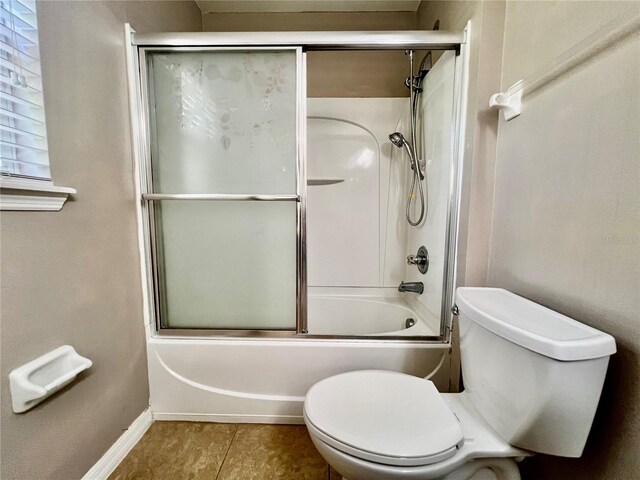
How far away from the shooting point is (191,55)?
1.31 metres

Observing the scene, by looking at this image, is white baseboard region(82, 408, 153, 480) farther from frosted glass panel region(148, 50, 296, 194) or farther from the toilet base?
frosted glass panel region(148, 50, 296, 194)

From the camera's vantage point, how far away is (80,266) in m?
0.99

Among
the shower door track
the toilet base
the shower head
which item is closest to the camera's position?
the toilet base

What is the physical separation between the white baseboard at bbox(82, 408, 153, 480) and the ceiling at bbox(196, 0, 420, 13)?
250cm

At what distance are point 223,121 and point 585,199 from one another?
1387mm

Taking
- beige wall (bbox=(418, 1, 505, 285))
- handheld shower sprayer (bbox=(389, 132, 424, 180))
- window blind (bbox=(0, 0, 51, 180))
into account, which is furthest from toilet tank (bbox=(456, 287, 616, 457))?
window blind (bbox=(0, 0, 51, 180))

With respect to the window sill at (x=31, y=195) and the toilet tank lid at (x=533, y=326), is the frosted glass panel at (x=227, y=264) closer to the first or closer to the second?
the window sill at (x=31, y=195)

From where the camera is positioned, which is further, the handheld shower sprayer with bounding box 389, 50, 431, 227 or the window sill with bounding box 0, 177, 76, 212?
the handheld shower sprayer with bounding box 389, 50, 431, 227

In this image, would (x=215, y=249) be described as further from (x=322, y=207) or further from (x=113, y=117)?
(x=322, y=207)

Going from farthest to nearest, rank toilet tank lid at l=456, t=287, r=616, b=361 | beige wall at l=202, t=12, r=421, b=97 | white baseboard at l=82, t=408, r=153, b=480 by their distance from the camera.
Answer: beige wall at l=202, t=12, r=421, b=97
white baseboard at l=82, t=408, r=153, b=480
toilet tank lid at l=456, t=287, r=616, b=361

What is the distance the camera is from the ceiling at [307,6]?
1865mm

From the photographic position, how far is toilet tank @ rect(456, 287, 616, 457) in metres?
0.61

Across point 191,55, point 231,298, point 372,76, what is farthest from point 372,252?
point 191,55

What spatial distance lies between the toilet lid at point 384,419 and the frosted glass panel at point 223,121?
89 centimetres
